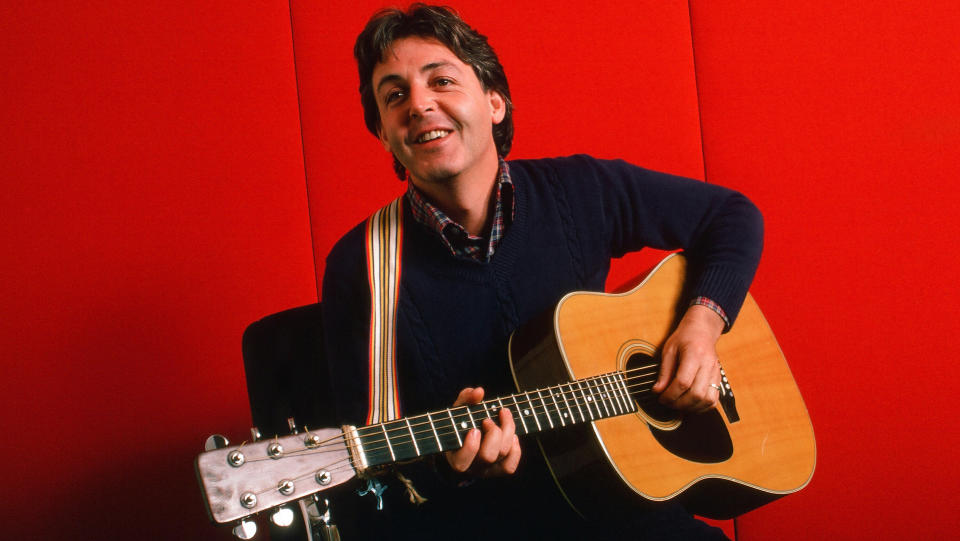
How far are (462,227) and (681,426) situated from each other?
0.59 metres

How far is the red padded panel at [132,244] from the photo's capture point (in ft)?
5.19

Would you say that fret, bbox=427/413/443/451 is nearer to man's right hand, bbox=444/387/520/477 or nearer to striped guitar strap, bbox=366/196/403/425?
man's right hand, bbox=444/387/520/477

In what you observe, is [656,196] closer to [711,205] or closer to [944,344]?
[711,205]

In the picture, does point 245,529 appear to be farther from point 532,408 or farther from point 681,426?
point 681,426

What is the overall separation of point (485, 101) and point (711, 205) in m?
0.59

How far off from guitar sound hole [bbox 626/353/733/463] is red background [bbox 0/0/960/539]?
79cm

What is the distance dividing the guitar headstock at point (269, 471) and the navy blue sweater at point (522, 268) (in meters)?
0.44

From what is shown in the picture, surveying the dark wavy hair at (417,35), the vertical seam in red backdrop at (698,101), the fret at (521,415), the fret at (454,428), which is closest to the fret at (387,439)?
the fret at (454,428)

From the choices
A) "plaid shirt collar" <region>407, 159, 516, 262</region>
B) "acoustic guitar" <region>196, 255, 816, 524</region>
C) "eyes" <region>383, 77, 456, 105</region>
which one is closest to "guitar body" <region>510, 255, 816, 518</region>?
"acoustic guitar" <region>196, 255, 816, 524</region>

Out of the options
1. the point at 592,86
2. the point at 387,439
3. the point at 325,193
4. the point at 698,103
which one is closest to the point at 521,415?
the point at 387,439

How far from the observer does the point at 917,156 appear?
1782mm

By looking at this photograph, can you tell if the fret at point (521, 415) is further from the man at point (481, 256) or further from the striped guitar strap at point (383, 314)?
the striped guitar strap at point (383, 314)

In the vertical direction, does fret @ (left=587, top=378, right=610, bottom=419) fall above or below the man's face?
below

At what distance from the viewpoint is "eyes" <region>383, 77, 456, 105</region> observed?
1.30 metres
